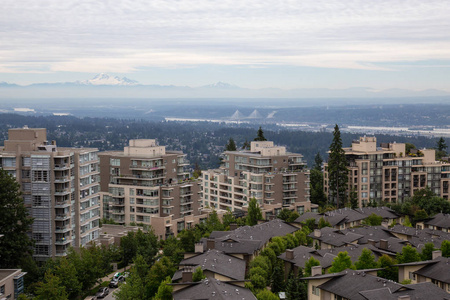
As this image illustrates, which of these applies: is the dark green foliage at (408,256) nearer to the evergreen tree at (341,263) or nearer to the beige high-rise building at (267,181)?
the evergreen tree at (341,263)

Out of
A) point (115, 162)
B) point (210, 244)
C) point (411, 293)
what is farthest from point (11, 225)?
point (411, 293)

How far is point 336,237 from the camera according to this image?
176 ft

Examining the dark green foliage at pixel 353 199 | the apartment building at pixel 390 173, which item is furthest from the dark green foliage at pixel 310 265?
the apartment building at pixel 390 173

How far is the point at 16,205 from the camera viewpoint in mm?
47844

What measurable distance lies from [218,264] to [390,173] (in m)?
45.9

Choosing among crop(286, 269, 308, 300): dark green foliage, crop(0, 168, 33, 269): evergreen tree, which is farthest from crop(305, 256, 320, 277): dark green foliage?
crop(0, 168, 33, 269): evergreen tree

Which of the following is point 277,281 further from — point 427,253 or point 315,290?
point 427,253

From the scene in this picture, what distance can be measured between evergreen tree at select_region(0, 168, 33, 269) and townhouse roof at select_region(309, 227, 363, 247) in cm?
2322

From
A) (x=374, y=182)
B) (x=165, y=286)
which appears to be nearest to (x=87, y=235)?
(x=165, y=286)

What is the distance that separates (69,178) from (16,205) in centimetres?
516

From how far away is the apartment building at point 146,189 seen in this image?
68.7 m

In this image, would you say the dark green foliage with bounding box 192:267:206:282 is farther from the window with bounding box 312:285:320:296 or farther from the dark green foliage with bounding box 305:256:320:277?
the dark green foliage with bounding box 305:256:320:277

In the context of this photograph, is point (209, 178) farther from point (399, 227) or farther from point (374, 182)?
point (399, 227)

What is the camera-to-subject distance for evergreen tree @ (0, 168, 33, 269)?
46.4 m
